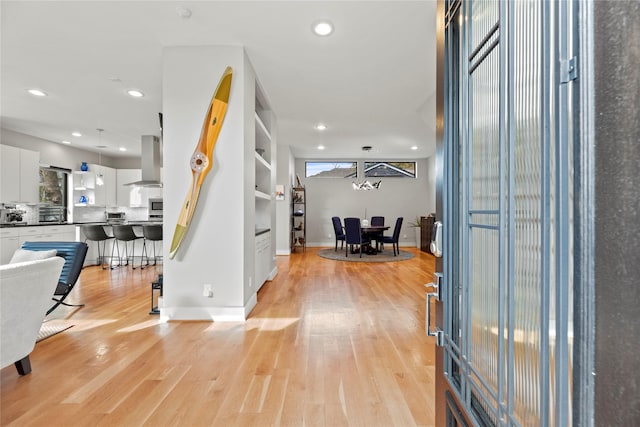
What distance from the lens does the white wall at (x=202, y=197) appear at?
315 centimetres

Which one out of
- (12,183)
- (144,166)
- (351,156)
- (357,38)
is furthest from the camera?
(351,156)

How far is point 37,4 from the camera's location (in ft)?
8.43

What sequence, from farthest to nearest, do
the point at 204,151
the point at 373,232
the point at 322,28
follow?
the point at 373,232, the point at 204,151, the point at 322,28

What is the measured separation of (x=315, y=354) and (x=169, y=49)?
324 cm

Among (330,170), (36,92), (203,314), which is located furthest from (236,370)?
(330,170)

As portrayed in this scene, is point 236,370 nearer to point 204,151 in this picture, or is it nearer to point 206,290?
point 206,290

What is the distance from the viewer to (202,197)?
10.3 feet

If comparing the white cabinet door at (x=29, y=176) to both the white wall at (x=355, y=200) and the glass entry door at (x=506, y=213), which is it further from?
the glass entry door at (x=506, y=213)

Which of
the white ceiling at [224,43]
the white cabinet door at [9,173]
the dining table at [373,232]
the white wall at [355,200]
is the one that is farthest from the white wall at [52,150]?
the dining table at [373,232]

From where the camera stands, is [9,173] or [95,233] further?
[95,233]

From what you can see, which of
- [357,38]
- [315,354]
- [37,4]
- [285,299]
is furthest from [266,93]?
[315,354]

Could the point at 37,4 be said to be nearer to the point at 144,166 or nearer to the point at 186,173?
the point at 186,173

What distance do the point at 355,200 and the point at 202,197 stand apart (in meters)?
7.23

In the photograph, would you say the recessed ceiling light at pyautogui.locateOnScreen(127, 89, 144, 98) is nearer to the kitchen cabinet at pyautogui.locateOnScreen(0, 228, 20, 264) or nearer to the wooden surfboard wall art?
the wooden surfboard wall art
